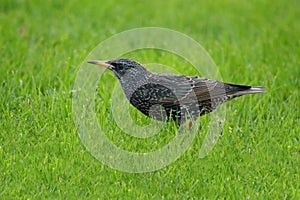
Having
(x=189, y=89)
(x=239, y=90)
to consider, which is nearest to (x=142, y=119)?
(x=189, y=89)

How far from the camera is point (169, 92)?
6852 mm

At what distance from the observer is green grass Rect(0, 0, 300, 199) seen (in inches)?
225

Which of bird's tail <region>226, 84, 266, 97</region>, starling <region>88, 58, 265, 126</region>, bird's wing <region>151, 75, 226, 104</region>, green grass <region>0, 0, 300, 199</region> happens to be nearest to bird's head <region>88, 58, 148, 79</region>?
starling <region>88, 58, 265, 126</region>

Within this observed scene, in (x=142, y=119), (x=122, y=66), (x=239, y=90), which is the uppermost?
(x=122, y=66)

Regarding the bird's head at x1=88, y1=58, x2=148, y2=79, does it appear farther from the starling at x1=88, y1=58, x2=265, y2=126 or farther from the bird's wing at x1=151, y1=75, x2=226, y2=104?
the bird's wing at x1=151, y1=75, x2=226, y2=104

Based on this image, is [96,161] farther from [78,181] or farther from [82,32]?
[82,32]

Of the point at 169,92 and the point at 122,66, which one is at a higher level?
the point at 122,66

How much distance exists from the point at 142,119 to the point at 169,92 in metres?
0.46

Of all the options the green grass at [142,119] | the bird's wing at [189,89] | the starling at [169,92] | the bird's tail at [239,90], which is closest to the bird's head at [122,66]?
the starling at [169,92]

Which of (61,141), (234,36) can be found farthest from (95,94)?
(234,36)

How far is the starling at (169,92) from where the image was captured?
6781 mm

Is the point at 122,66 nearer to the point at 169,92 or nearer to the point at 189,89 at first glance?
the point at 169,92

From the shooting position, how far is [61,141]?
6.36 metres

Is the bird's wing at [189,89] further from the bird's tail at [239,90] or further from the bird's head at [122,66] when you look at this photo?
the bird's head at [122,66]
